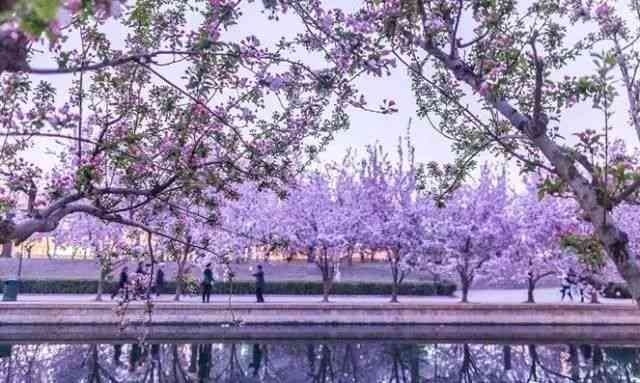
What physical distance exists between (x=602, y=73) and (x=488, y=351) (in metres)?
11.5

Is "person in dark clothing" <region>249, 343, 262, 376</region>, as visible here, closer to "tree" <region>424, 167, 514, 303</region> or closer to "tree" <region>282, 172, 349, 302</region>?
"tree" <region>282, 172, 349, 302</region>

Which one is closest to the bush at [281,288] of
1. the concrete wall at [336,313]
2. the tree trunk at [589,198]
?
the concrete wall at [336,313]

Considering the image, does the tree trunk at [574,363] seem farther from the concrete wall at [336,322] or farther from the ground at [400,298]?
the ground at [400,298]

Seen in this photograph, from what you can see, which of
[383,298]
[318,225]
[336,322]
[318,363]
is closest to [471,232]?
[383,298]

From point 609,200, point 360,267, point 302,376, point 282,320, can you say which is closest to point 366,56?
point 609,200

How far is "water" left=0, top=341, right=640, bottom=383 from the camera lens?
1062cm

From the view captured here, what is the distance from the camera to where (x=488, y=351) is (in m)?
13.0

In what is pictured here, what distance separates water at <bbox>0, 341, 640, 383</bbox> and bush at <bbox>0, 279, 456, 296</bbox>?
9.45 m

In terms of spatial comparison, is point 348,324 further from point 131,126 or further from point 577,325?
point 131,126

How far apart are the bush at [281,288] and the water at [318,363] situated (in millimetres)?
9453

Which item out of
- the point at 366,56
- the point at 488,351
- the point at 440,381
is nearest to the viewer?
the point at 366,56

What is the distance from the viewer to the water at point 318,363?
10.6 metres

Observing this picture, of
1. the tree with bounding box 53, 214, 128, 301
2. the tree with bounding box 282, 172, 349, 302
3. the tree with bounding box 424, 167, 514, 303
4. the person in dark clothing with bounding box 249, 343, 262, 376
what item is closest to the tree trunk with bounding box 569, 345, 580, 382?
the tree with bounding box 424, 167, 514, 303

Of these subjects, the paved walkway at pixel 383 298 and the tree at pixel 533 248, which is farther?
the tree at pixel 533 248
